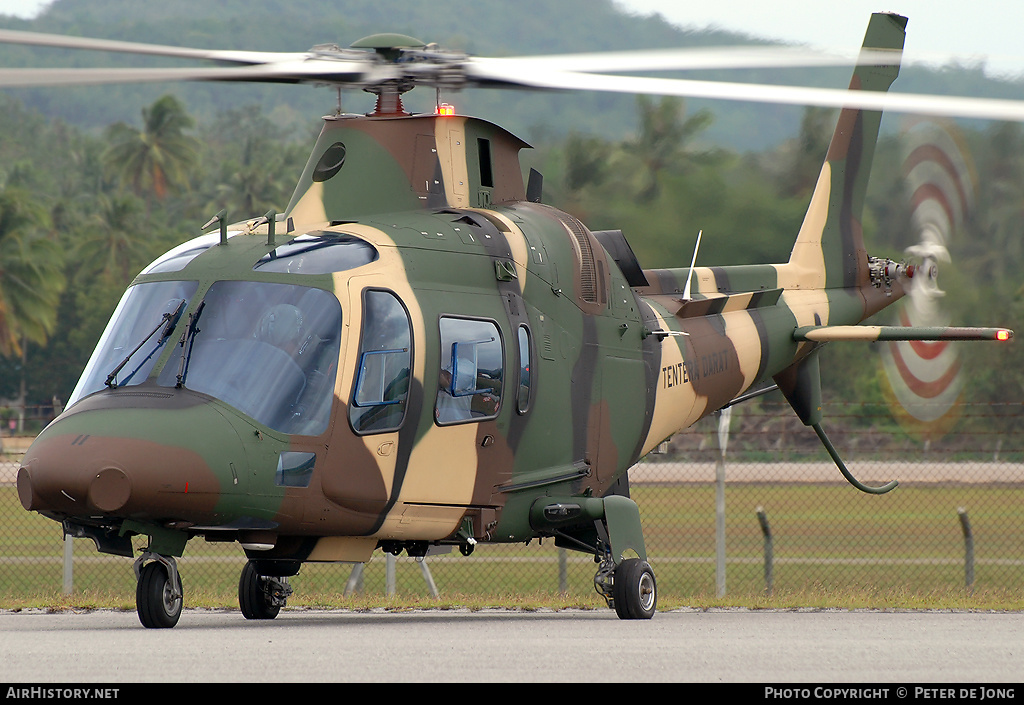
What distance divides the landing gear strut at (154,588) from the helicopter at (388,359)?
0.02 m

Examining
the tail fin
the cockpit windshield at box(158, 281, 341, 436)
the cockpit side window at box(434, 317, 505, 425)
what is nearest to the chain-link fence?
the tail fin

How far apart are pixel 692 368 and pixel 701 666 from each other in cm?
665

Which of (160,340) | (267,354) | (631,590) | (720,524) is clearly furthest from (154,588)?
(720,524)

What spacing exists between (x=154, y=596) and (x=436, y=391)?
2.43 m

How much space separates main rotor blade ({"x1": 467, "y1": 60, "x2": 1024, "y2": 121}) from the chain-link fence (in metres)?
4.40

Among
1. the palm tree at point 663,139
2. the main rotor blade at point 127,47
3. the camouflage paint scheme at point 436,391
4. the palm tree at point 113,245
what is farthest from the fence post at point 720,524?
the palm tree at point 113,245

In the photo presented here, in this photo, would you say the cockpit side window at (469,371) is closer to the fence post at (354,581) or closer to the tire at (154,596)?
the tire at (154,596)

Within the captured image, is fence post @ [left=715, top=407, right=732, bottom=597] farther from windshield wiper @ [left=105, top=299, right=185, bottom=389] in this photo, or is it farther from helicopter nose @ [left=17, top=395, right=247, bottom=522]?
helicopter nose @ [left=17, top=395, right=247, bottom=522]

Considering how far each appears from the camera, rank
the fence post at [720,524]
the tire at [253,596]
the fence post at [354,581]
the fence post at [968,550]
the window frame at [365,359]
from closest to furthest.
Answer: the window frame at [365,359] → the tire at [253,596] → the fence post at [354,581] → the fence post at [720,524] → the fence post at [968,550]

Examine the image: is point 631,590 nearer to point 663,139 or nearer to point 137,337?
point 137,337

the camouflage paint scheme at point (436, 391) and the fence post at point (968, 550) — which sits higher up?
the camouflage paint scheme at point (436, 391)

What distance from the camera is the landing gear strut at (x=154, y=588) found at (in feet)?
32.1

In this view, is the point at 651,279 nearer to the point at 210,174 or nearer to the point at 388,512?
the point at 388,512

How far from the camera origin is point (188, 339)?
9.55m
